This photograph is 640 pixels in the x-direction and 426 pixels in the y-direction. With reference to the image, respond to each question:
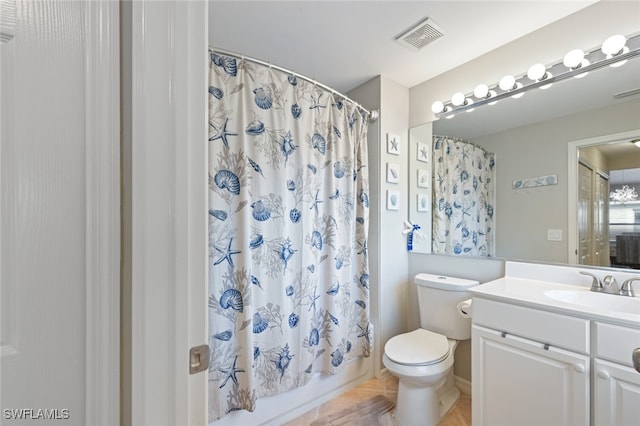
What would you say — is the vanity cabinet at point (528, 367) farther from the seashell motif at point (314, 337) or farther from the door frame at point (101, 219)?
the door frame at point (101, 219)

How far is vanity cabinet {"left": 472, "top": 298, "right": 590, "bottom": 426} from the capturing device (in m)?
1.10

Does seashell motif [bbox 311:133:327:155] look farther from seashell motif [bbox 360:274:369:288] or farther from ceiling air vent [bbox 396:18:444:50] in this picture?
seashell motif [bbox 360:274:369:288]

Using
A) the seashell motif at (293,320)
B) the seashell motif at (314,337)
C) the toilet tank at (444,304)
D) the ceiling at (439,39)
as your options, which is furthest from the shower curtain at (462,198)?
the seashell motif at (293,320)

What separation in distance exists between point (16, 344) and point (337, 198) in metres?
1.57

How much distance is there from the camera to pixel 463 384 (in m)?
1.96

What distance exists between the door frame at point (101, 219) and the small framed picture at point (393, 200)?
1.89 m

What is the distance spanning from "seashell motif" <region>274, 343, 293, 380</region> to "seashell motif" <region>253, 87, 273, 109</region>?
1358mm

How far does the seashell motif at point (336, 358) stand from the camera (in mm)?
1824

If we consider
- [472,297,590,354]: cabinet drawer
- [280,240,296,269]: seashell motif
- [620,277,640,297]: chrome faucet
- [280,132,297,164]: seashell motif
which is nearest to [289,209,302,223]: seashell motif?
[280,240,296,269]: seashell motif

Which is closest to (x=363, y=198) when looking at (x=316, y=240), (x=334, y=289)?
(x=316, y=240)

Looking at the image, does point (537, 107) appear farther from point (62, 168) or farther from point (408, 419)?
point (62, 168)

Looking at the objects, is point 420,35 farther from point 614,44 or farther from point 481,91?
point 614,44

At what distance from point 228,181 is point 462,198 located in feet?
5.47

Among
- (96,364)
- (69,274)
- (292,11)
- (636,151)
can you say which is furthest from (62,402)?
(636,151)
